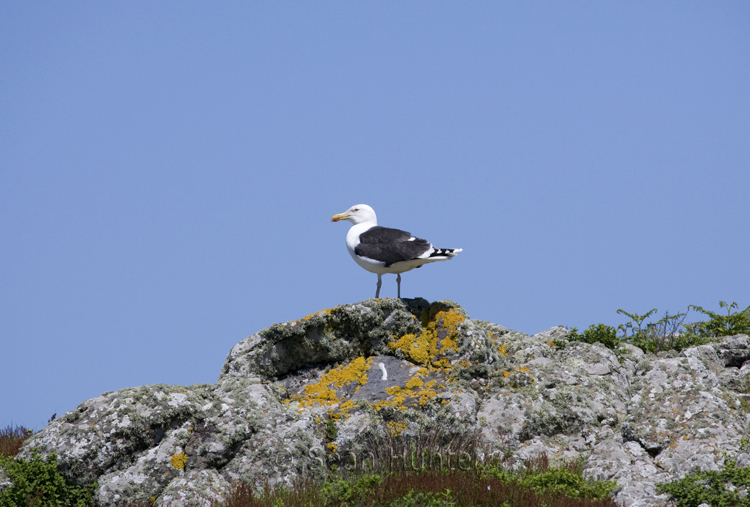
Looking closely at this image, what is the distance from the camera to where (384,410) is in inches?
381

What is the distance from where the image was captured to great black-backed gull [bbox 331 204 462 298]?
1185 cm

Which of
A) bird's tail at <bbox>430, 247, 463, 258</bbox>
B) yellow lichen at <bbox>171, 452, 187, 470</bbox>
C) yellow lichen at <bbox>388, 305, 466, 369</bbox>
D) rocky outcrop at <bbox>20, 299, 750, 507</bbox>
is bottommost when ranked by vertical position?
yellow lichen at <bbox>171, 452, 187, 470</bbox>

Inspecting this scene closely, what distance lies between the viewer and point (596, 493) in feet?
28.6

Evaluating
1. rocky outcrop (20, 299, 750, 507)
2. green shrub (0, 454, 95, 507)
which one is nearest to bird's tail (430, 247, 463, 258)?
rocky outcrop (20, 299, 750, 507)

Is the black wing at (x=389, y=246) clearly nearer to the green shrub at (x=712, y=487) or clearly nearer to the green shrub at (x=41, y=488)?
the green shrub at (x=712, y=487)

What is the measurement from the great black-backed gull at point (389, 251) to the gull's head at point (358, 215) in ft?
2.12

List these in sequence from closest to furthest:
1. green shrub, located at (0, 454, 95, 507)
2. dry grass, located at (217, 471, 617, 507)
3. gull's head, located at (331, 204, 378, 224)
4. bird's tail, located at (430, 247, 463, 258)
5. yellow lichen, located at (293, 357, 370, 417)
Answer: dry grass, located at (217, 471, 617, 507) < green shrub, located at (0, 454, 95, 507) < yellow lichen, located at (293, 357, 370, 417) < bird's tail, located at (430, 247, 463, 258) < gull's head, located at (331, 204, 378, 224)

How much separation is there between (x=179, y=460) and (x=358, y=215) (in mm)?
6501

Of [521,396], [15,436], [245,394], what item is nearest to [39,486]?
[245,394]

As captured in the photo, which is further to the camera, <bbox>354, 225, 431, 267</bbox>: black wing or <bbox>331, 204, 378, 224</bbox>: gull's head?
<bbox>331, 204, 378, 224</bbox>: gull's head

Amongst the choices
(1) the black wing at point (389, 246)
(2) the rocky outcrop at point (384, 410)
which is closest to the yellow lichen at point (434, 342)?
(2) the rocky outcrop at point (384, 410)

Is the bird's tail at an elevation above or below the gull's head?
below

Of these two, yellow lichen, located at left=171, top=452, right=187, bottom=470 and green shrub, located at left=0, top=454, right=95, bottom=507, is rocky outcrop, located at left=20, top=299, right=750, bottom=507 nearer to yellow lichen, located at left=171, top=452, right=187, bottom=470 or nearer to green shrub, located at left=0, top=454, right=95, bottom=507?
yellow lichen, located at left=171, top=452, right=187, bottom=470

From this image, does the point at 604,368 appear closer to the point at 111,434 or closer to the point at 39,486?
the point at 111,434
